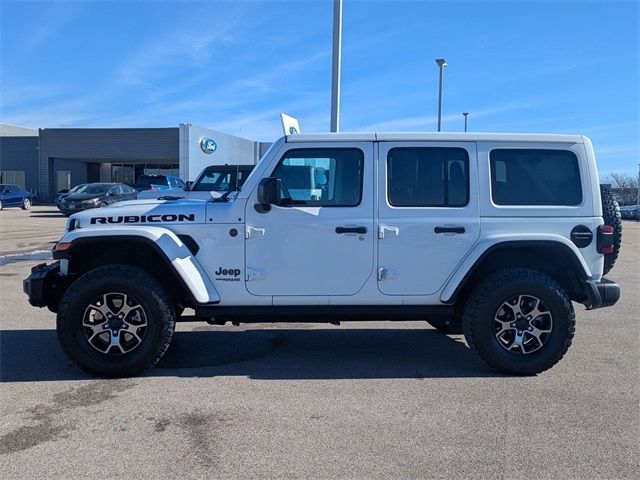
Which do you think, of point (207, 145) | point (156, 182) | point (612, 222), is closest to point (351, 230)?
point (612, 222)

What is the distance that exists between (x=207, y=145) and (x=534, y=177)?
130ft

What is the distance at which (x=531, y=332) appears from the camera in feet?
17.7

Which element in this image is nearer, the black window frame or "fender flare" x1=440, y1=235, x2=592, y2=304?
"fender flare" x1=440, y1=235, x2=592, y2=304

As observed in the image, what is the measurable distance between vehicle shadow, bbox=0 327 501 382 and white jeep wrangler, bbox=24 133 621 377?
0.48 metres

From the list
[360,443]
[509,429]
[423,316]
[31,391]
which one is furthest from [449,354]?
[31,391]

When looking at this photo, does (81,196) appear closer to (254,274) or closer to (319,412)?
(254,274)

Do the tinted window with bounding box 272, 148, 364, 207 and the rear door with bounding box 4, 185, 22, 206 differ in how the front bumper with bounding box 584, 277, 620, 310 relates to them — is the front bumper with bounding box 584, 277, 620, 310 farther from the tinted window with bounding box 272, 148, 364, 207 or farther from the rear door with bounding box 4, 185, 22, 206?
the rear door with bounding box 4, 185, 22, 206

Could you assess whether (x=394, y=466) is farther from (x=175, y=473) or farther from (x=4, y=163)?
(x=4, y=163)

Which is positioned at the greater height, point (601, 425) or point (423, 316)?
point (423, 316)

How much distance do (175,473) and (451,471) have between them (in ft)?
5.36

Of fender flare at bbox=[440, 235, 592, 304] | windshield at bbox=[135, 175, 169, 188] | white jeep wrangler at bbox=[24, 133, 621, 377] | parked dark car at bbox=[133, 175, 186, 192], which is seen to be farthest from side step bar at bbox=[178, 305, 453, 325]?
windshield at bbox=[135, 175, 169, 188]

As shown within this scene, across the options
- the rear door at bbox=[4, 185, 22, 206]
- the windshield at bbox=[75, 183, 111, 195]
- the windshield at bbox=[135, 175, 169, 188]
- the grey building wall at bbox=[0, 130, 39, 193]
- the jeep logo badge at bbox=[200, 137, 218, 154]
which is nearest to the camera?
the windshield at bbox=[75, 183, 111, 195]

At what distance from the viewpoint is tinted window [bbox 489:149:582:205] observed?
18.0 ft

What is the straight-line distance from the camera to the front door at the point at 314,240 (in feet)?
17.4
